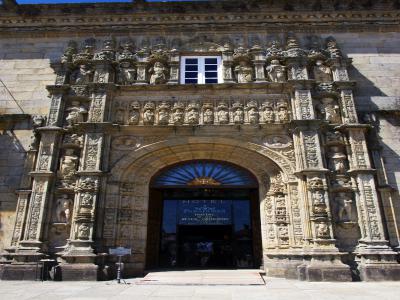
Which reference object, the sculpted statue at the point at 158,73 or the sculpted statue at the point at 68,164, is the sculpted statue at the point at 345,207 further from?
the sculpted statue at the point at 68,164

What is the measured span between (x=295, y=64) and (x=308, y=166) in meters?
4.10

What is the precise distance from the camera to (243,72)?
12523 mm

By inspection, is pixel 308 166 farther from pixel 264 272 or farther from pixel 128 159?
pixel 128 159

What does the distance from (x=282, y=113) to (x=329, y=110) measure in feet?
5.58

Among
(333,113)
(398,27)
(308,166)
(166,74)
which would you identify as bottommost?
(308,166)

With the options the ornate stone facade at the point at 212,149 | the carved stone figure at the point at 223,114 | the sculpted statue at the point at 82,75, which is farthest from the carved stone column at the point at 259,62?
the sculpted statue at the point at 82,75

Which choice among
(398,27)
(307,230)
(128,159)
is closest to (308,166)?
(307,230)

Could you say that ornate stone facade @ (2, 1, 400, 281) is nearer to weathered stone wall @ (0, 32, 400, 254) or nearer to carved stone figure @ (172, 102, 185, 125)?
carved stone figure @ (172, 102, 185, 125)

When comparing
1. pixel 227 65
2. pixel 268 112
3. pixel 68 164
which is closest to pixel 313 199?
pixel 268 112

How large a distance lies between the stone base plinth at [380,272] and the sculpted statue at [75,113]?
33.7 ft

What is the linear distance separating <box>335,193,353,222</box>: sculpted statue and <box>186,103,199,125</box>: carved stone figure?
5.38 m

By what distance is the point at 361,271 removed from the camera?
9.41 meters

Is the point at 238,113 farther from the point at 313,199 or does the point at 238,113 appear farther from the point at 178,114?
the point at 313,199

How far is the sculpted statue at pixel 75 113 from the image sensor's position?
11633mm
